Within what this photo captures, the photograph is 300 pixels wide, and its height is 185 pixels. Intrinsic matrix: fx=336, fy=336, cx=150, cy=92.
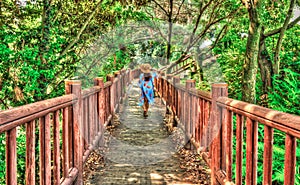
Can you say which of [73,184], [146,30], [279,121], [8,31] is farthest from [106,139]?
[146,30]

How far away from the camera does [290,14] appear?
7773 mm

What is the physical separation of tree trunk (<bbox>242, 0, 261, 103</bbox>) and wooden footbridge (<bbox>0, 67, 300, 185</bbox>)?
902 mm

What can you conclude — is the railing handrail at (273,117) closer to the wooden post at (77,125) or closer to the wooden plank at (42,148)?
the wooden plank at (42,148)

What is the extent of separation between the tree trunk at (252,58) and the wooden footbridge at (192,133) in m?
0.90

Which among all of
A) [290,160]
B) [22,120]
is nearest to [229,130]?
[290,160]

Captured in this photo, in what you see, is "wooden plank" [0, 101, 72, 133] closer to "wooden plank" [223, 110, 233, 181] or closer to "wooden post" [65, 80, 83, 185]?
"wooden post" [65, 80, 83, 185]

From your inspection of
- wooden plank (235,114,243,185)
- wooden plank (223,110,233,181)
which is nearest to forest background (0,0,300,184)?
wooden plank (223,110,233,181)

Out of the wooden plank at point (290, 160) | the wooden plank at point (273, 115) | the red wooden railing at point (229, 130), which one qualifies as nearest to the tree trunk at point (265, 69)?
the red wooden railing at point (229, 130)

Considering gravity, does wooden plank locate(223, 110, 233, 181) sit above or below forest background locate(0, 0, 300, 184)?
below

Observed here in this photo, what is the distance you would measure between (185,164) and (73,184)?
2.39 m

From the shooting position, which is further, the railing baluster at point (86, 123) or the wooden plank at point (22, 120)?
the railing baluster at point (86, 123)

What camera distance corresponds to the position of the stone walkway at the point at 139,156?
200 inches

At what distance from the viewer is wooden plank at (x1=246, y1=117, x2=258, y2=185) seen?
2638mm

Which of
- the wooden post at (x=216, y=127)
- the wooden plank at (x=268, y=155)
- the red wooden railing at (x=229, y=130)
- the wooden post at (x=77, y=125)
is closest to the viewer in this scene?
the red wooden railing at (x=229, y=130)
